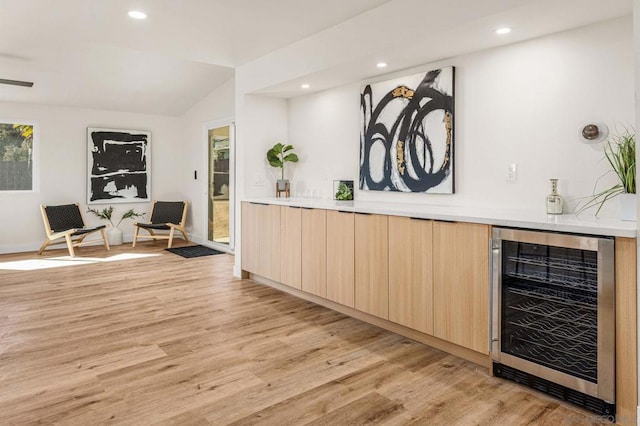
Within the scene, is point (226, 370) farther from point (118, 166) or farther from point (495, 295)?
point (118, 166)

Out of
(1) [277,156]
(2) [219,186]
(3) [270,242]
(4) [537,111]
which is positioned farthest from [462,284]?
(2) [219,186]

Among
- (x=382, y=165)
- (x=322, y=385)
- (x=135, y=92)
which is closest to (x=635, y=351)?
(x=322, y=385)

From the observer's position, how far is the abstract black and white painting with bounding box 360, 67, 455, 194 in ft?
11.3

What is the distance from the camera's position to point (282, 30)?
3736 millimetres

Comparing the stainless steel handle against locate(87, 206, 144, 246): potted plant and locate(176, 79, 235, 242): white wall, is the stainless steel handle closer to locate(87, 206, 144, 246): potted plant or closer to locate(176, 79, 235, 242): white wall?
locate(176, 79, 235, 242): white wall

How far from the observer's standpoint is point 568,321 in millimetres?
2295

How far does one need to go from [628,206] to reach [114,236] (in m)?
7.18

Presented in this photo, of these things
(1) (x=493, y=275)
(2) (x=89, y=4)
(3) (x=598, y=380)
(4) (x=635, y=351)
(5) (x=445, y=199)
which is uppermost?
(2) (x=89, y=4)

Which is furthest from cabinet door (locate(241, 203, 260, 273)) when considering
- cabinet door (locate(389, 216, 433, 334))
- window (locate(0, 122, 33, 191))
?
window (locate(0, 122, 33, 191))

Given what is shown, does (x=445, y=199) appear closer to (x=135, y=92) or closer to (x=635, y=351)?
(x=635, y=351)

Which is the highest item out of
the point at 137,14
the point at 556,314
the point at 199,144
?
the point at 137,14

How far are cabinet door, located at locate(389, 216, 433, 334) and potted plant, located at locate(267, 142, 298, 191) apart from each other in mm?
2045

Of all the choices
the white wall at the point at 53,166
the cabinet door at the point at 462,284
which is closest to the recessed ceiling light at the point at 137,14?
the cabinet door at the point at 462,284

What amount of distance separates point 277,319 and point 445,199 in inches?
65.8
